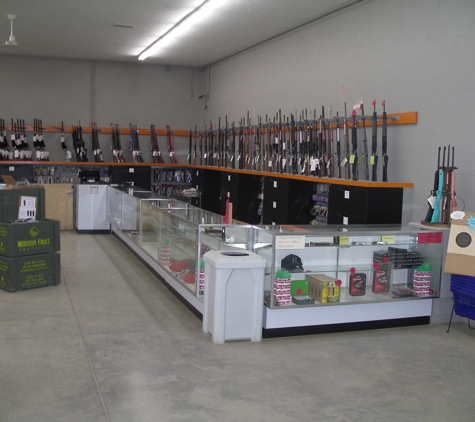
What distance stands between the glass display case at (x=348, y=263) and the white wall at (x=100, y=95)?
798cm

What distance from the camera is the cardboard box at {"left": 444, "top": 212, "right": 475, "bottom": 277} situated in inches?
179

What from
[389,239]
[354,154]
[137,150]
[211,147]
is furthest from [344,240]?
[137,150]

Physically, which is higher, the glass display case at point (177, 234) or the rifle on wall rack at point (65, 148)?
the rifle on wall rack at point (65, 148)

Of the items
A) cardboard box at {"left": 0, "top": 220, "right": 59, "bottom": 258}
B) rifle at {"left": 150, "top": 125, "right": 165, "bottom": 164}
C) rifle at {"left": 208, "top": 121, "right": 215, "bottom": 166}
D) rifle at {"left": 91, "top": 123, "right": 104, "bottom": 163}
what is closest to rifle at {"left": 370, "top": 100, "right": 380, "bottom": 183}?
cardboard box at {"left": 0, "top": 220, "right": 59, "bottom": 258}

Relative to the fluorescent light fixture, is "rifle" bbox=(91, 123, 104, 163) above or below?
below

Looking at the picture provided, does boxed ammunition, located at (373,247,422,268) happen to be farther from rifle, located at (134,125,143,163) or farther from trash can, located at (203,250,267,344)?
rifle, located at (134,125,143,163)

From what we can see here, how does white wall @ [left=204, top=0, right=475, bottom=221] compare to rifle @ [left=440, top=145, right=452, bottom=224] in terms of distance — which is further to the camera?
white wall @ [left=204, top=0, right=475, bottom=221]

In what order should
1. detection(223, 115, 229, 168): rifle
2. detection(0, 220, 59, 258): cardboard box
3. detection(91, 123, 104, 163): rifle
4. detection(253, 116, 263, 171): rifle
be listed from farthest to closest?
detection(91, 123, 104, 163): rifle → detection(223, 115, 229, 168): rifle → detection(253, 116, 263, 171): rifle → detection(0, 220, 59, 258): cardboard box

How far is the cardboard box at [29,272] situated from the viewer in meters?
5.62

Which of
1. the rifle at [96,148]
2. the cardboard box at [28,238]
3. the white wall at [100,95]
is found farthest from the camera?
the rifle at [96,148]

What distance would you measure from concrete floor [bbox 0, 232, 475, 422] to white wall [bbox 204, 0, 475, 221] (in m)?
1.80

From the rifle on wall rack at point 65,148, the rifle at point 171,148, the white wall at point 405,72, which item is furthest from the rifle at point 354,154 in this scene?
the rifle on wall rack at point 65,148

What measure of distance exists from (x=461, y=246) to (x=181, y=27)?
545 cm

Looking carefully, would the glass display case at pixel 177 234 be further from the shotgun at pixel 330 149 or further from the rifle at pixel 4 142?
the rifle at pixel 4 142
